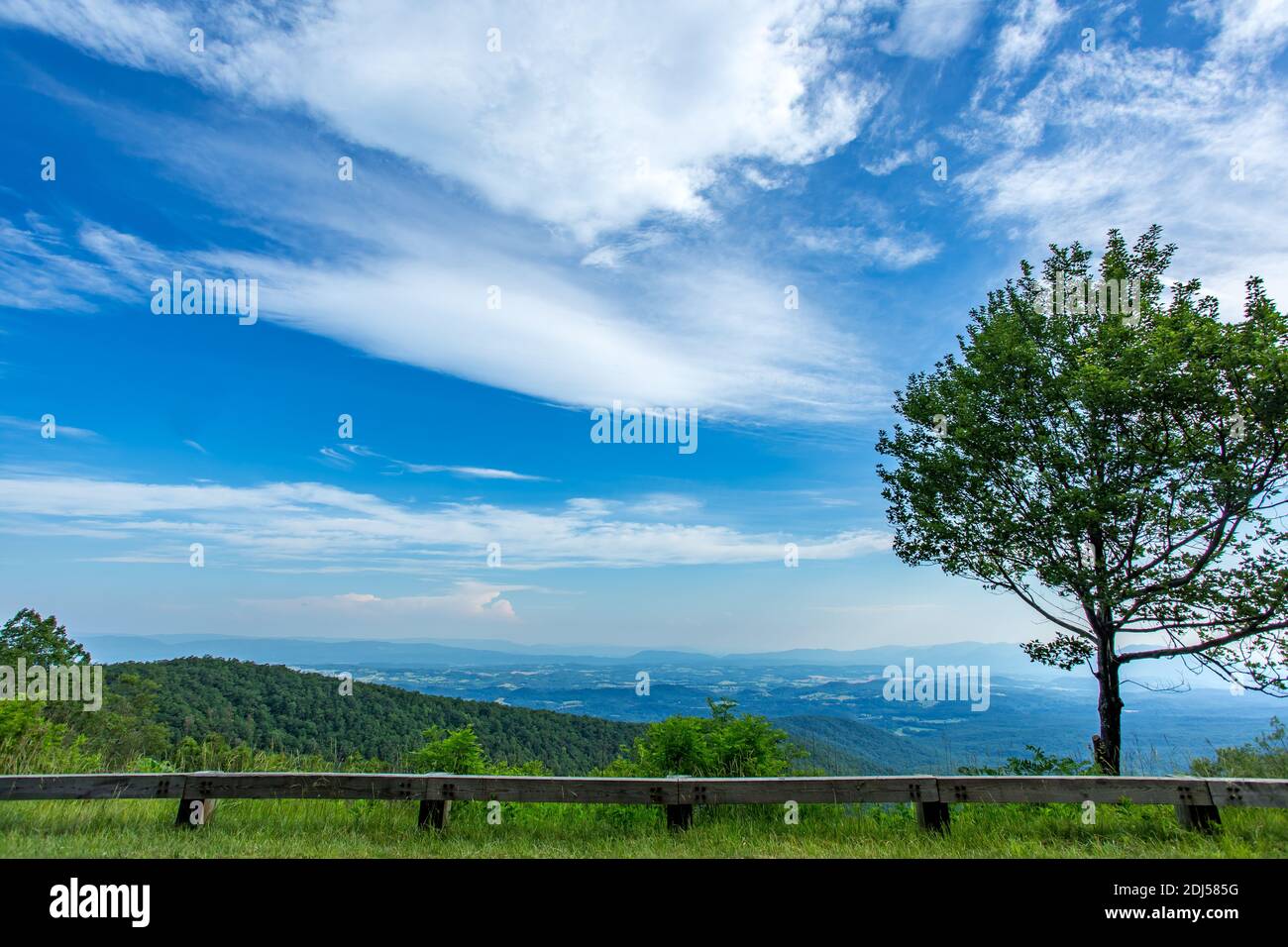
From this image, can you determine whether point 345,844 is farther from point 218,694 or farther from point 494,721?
point 218,694

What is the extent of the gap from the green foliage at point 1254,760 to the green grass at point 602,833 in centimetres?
375

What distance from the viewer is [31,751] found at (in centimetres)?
912

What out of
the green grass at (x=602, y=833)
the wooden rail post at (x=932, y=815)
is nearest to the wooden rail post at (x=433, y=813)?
the green grass at (x=602, y=833)

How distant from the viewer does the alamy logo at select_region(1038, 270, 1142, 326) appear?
12492mm

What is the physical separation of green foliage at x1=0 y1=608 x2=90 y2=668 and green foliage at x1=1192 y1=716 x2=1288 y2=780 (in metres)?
39.4

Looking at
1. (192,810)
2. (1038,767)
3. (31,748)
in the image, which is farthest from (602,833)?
(31,748)

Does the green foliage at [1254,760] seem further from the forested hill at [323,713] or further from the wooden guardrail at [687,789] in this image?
the forested hill at [323,713]

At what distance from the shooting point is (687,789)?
638 cm

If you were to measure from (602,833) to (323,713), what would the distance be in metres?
43.4

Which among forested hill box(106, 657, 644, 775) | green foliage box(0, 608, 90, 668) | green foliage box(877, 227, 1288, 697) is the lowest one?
forested hill box(106, 657, 644, 775)

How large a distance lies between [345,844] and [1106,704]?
12.6m

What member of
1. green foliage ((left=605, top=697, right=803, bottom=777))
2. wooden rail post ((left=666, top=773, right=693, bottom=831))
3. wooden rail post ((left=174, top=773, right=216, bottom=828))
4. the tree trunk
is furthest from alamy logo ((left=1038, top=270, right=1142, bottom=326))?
wooden rail post ((left=174, top=773, right=216, bottom=828))
